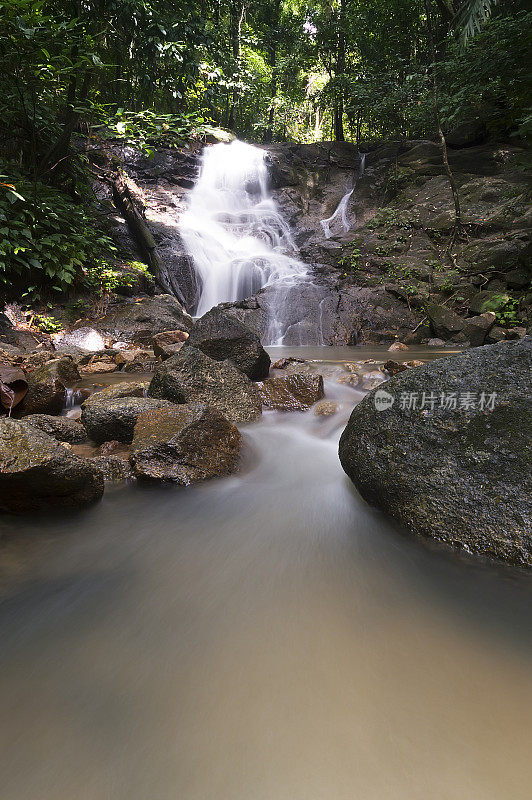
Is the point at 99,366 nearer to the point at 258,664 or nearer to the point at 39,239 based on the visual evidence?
the point at 39,239

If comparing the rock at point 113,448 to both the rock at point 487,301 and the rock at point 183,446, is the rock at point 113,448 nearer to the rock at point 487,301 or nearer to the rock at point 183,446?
the rock at point 183,446

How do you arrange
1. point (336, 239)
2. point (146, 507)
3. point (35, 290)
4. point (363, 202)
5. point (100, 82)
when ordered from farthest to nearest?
point (363, 202) → point (336, 239) → point (100, 82) → point (35, 290) → point (146, 507)

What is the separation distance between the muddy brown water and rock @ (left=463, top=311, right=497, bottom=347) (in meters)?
6.36

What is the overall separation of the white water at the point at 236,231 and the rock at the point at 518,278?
5.08 meters

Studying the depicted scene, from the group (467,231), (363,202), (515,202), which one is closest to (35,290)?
(467,231)

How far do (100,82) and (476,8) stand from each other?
8422mm

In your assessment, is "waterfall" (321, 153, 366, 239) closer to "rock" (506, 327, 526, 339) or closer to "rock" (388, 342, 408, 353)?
"rock" (388, 342, 408, 353)

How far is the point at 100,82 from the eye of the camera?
955cm

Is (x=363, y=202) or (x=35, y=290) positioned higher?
(x=363, y=202)

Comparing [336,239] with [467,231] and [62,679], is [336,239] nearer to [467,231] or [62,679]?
[467,231]

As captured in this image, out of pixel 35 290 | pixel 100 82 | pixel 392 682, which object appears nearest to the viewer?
pixel 392 682

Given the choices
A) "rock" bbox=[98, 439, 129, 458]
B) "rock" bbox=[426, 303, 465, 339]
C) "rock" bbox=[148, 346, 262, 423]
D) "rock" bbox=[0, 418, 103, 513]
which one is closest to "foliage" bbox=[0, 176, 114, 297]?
"rock" bbox=[148, 346, 262, 423]

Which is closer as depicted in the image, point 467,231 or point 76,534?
point 76,534

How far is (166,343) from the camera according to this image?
7.15 metres
